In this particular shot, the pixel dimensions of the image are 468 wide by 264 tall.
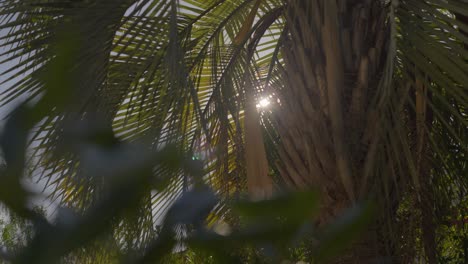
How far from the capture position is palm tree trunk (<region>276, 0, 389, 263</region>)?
2270mm

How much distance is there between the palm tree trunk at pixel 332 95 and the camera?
7.45 feet

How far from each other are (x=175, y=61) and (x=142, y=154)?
4.70 ft

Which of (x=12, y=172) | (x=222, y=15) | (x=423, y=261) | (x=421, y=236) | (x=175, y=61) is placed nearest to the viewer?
(x=12, y=172)

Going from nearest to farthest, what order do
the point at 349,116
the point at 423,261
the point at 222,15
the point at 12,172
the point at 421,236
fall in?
1. the point at 12,172
2. the point at 349,116
3. the point at 421,236
4. the point at 423,261
5. the point at 222,15

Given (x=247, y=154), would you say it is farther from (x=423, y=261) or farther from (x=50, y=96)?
(x=50, y=96)

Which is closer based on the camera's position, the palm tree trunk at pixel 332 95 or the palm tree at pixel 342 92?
the palm tree at pixel 342 92

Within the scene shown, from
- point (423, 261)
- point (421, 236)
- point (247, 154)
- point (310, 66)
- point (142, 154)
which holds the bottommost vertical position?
point (423, 261)

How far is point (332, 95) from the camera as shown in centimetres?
229

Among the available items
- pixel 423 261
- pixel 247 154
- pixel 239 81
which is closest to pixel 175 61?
pixel 247 154

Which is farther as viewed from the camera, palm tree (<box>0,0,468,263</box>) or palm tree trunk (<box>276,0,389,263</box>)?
palm tree trunk (<box>276,0,389,263</box>)

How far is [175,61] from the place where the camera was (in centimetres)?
161

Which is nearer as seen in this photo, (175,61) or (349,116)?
(175,61)

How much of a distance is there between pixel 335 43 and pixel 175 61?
0.91m

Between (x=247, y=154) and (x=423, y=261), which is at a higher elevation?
(x=247, y=154)
